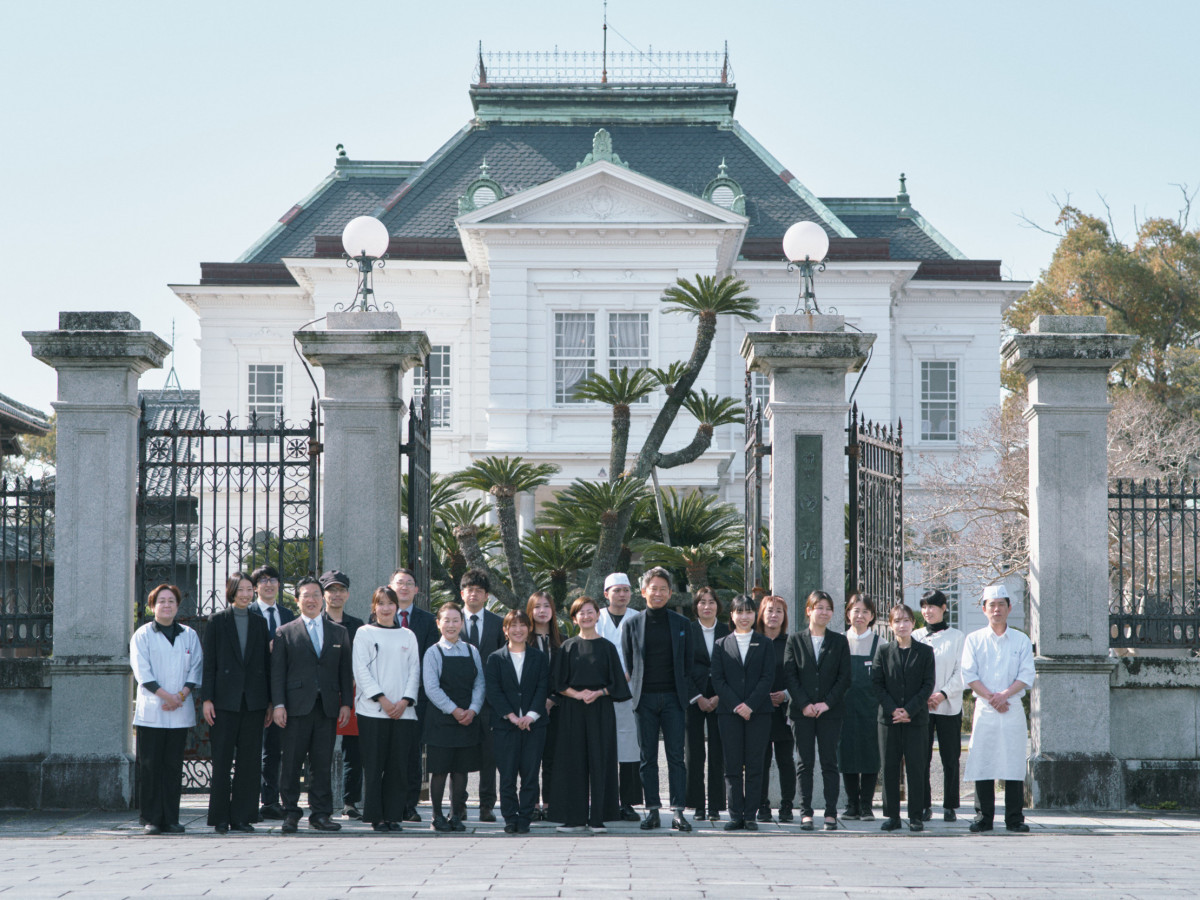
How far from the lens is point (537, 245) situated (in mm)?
27906

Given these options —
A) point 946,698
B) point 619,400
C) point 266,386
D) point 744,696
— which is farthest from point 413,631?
point 266,386

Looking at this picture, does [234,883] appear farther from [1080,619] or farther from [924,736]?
[1080,619]

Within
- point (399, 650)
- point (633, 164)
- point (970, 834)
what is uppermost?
point (633, 164)

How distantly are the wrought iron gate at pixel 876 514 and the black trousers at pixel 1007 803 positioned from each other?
1776mm

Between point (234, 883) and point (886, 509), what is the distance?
6213 mm

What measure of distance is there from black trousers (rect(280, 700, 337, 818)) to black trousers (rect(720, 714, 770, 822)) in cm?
257

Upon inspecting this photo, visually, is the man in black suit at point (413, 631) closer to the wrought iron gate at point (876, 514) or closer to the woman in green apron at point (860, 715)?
the woman in green apron at point (860, 715)

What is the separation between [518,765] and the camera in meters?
9.32

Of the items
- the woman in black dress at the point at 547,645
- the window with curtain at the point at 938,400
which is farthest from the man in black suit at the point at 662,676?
the window with curtain at the point at 938,400

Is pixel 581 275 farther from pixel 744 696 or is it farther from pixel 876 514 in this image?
pixel 744 696

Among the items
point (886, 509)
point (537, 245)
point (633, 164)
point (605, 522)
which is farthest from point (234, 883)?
point (633, 164)

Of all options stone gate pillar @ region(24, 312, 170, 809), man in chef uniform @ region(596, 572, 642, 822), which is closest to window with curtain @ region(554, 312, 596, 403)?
stone gate pillar @ region(24, 312, 170, 809)

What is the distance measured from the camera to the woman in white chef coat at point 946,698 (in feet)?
31.6

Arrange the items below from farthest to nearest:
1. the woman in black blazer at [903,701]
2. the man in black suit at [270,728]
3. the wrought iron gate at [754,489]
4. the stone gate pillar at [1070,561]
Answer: the wrought iron gate at [754,489]
the stone gate pillar at [1070,561]
the man in black suit at [270,728]
the woman in black blazer at [903,701]
